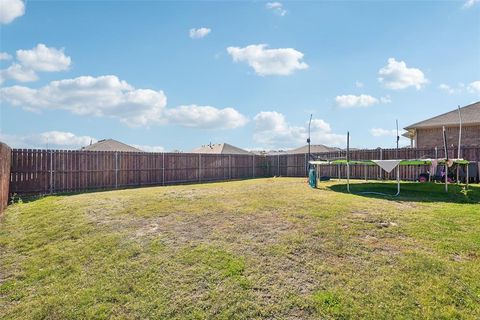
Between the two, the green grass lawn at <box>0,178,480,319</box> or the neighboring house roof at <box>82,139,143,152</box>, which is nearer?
the green grass lawn at <box>0,178,480,319</box>

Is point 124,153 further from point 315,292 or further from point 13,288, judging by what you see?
point 315,292

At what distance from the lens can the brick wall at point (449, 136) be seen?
614 inches

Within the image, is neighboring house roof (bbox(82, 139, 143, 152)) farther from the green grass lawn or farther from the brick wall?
the brick wall

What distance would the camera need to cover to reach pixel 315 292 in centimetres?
367

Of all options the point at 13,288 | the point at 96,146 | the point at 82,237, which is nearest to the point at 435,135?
the point at 82,237

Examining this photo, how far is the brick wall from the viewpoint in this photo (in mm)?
15590

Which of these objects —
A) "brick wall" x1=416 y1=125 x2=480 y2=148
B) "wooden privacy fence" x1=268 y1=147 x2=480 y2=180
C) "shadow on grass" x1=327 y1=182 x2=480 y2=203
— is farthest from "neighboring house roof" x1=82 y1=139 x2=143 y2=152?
"brick wall" x1=416 y1=125 x2=480 y2=148

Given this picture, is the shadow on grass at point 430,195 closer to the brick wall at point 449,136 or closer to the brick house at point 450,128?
the brick wall at point 449,136

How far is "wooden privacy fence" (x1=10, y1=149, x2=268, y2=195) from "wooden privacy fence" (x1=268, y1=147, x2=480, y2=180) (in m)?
3.74

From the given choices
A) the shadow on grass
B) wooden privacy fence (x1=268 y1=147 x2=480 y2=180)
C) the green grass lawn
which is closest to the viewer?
the green grass lawn

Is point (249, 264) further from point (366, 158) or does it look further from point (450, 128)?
point (450, 128)

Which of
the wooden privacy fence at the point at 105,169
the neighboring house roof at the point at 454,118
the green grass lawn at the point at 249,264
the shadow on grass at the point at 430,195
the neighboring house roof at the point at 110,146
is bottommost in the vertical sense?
the green grass lawn at the point at 249,264

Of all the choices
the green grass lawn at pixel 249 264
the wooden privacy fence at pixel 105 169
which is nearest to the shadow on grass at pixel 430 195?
the green grass lawn at pixel 249 264

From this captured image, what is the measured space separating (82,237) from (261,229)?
3540 millimetres
